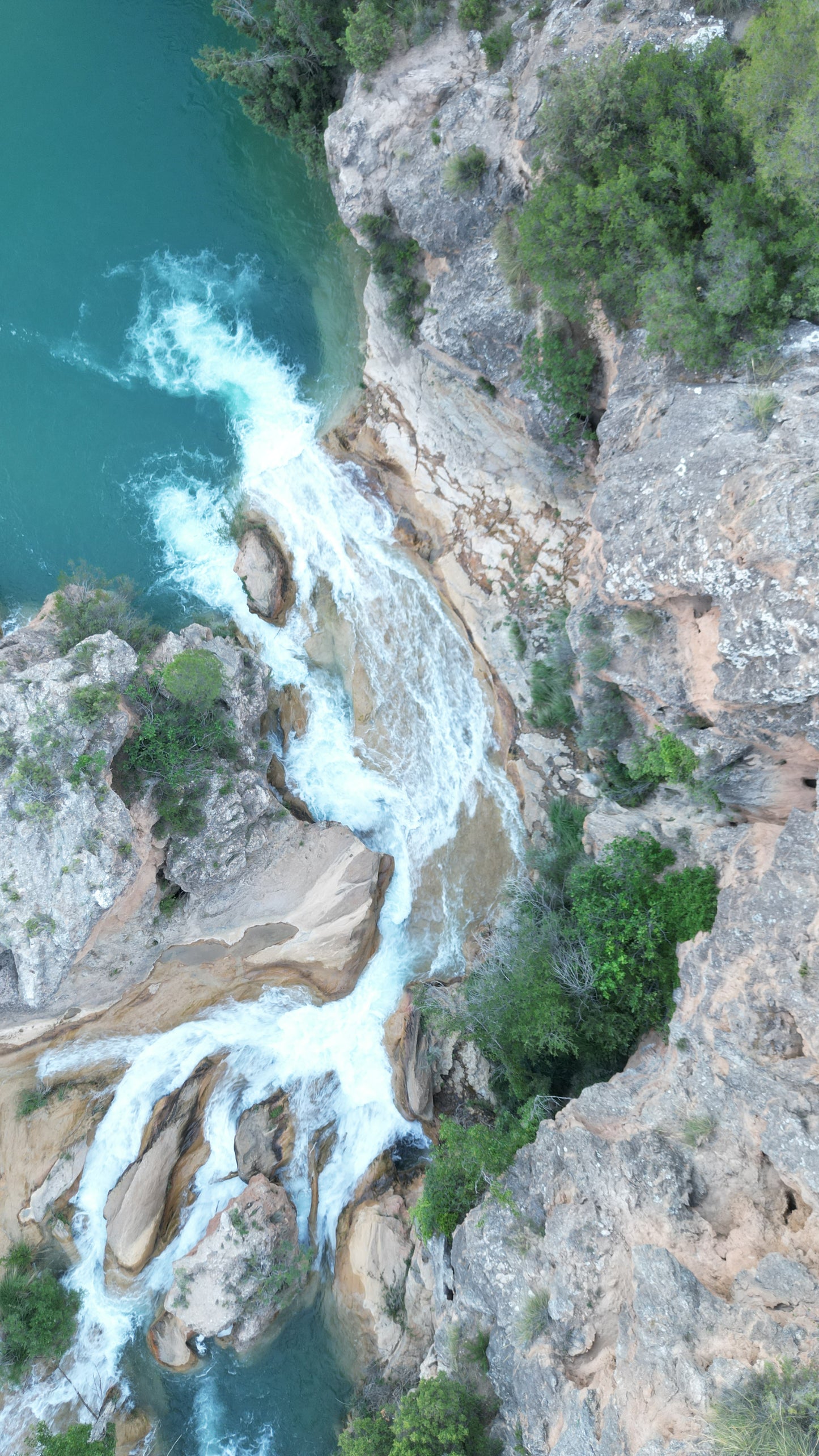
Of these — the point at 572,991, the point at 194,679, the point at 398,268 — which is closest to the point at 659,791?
the point at 572,991

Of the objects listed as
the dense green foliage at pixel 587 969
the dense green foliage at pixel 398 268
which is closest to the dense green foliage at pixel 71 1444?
the dense green foliage at pixel 587 969

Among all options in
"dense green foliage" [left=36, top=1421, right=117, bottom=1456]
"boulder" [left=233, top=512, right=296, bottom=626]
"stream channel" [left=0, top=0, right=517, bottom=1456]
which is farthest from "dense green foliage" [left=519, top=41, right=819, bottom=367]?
"dense green foliage" [left=36, top=1421, right=117, bottom=1456]

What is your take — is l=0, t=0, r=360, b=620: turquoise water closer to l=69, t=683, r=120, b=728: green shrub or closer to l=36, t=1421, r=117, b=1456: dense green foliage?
l=69, t=683, r=120, b=728: green shrub

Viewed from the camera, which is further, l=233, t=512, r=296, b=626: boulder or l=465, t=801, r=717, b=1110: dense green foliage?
l=233, t=512, r=296, b=626: boulder

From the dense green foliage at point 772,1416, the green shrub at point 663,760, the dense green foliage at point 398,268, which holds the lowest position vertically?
the dense green foliage at point 772,1416

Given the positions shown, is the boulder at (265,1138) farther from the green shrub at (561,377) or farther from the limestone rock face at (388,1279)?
the green shrub at (561,377)

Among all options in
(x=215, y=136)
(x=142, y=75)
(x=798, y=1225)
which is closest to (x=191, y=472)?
(x=215, y=136)

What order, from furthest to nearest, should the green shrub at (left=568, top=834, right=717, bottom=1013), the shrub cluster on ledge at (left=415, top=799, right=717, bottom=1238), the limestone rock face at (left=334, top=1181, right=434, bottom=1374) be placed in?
the limestone rock face at (left=334, top=1181, right=434, bottom=1374) < the shrub cluster on ledge at (left=415, top=799, right=717, bottom=1238) < the green shrub at (left=568, top=834, right=717, bottom=1013)
